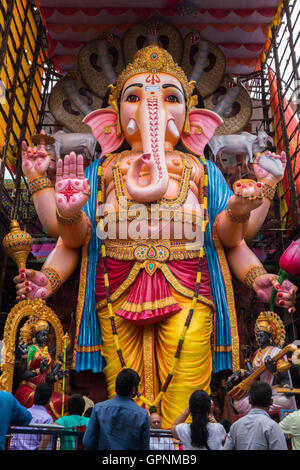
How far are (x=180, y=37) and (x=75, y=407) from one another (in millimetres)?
5457

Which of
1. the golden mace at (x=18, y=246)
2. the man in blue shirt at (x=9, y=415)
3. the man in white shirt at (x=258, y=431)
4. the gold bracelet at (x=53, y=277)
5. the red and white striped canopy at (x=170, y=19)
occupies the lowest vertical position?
the man in white shirt at (x=258, y=431)

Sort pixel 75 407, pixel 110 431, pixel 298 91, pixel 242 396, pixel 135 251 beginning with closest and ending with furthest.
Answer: pixel 110 431 → pixel 75 407 → pixel 242 396 → pixel 135 251 → pixel 298 91

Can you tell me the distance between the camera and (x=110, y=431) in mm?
2656

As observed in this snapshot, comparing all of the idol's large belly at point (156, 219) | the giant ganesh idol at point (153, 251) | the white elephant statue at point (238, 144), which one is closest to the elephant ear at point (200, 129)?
the giant ganesh idol at point (153, 251)

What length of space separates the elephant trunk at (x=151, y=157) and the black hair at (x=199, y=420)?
3.10 m

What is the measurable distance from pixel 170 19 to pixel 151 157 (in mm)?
2934

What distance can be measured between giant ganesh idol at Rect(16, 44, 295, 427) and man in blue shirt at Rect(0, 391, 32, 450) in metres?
2.31

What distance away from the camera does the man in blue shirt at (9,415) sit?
111 inches

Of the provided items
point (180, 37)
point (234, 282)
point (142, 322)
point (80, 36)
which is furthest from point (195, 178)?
point (80, 36)

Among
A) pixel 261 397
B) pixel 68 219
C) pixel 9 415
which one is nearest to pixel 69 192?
pixel 68 219

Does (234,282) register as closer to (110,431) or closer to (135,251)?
(135,251)

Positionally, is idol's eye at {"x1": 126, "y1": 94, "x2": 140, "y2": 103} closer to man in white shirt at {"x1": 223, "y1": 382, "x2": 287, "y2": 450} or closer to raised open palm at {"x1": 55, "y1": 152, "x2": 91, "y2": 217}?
raised open palm at {"x1": 55, "y1": 152, "x2": 91, "y2": 217}

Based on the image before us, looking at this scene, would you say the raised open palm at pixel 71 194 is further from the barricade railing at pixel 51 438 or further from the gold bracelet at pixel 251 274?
the barricade railing at pixel 51 438

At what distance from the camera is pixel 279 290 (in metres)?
5.37
